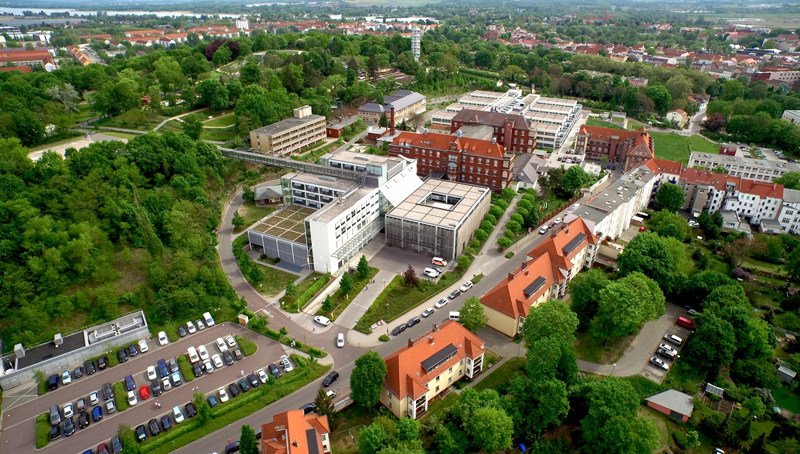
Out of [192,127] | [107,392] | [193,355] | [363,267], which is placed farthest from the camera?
[192,127]

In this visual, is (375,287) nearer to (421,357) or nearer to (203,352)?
(421,357)

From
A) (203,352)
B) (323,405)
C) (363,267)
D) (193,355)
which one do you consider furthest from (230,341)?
(363,267)

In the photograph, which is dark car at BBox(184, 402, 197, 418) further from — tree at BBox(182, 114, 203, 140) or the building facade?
tree at BBox(182, 114, 203, 140)

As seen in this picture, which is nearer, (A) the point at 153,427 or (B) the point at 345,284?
(A) the point at 153,427

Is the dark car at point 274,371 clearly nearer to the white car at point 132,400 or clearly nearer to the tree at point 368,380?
the tree at point 368,380

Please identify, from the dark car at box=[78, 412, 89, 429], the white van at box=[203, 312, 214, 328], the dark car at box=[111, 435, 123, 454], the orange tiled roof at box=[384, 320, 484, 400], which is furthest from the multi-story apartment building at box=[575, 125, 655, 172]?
the dark car at box=[78, 412, 89, 429]

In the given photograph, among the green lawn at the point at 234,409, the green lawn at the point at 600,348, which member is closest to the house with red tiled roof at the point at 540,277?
the green lawn at the point at 600,348
